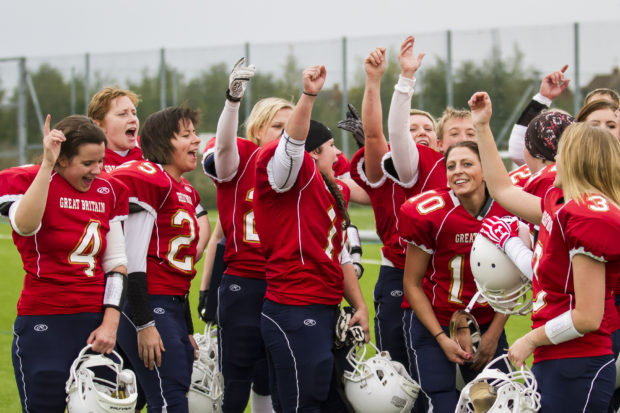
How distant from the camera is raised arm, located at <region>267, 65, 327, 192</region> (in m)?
3.72

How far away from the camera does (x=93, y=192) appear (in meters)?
3.80

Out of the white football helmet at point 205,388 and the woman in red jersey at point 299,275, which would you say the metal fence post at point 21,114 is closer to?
the white football helmet at point 205,388

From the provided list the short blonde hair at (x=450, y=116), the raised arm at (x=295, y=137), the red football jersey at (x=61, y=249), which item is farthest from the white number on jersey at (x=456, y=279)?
the red football jersey at (x=61, y=249)

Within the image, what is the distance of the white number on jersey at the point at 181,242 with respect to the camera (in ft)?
14.2

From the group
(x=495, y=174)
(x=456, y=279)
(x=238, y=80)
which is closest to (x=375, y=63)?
(x=238, y=80)

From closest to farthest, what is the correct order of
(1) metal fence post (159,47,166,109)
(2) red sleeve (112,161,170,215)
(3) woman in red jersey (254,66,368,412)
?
(3) woman in red jersey (254,66,368,412) → (2) red sleeve (112,161,170,215) → (1) metal fence post (159,47,166,109)

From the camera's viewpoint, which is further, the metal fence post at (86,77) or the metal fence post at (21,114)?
the metal fence post at (21,114)

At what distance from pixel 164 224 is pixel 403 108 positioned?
55.4 inches

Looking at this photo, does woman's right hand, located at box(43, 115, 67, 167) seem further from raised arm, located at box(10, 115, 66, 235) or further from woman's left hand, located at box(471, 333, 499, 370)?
woman's left hand, located at box(471, 333, 499, 370)

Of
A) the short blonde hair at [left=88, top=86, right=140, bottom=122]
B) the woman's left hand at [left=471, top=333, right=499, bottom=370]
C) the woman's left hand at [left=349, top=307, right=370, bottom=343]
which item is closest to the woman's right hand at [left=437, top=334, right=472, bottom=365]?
the woman's left hand at [left=471, top=333, right=499, bottom=370]

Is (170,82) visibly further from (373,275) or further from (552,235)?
(552,235)

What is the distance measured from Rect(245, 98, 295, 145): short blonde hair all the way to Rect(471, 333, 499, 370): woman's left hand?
1.68 meters

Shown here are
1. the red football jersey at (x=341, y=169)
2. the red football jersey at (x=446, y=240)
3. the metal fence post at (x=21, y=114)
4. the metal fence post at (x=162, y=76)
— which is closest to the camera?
the red football jersey at (x=446, y=240)

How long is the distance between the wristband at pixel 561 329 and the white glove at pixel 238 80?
1.99 metres
